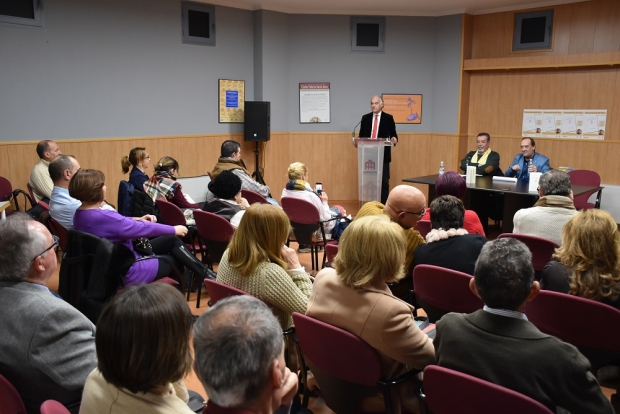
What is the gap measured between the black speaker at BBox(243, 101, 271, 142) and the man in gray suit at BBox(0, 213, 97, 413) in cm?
682

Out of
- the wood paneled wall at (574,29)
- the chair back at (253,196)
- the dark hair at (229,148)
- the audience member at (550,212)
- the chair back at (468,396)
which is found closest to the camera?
the chair back at (468,396)

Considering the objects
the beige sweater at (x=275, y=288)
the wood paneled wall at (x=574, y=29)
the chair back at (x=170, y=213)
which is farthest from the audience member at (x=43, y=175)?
the wood paneled wall at (x=574, y=29)

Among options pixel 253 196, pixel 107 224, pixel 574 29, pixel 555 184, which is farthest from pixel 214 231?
pixel 574 29

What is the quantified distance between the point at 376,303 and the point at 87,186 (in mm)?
2187

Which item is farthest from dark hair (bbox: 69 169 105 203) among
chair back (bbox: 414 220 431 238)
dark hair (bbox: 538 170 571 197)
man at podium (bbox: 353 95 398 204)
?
man at podium (bbox: 353 95 398 204)

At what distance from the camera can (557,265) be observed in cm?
277

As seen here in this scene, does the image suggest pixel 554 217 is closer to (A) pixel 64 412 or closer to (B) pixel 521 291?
(B) pixel 521 291

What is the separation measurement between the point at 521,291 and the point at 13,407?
5.69 ft

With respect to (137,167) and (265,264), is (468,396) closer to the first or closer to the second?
(265,264)

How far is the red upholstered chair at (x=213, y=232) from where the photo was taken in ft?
13.7

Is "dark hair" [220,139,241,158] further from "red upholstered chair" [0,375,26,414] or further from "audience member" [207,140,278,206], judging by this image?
A: "red upholstered chair" [0,375,26,414]

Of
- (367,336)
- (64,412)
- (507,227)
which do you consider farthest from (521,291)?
(507,227)

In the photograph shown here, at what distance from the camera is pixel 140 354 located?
4.58ft

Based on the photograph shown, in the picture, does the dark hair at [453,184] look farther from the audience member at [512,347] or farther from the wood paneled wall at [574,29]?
the wood paneled wall at [574,29]
